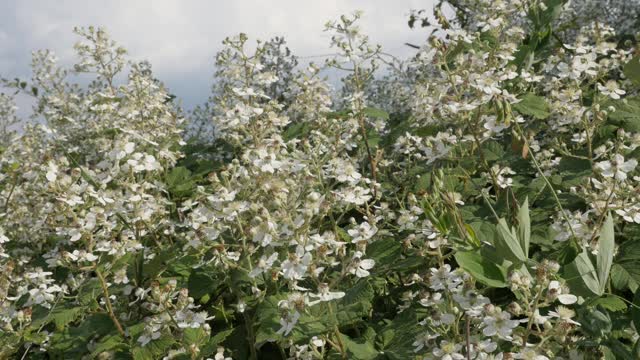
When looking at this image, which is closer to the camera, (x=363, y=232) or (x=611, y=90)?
(x=363, y=232)

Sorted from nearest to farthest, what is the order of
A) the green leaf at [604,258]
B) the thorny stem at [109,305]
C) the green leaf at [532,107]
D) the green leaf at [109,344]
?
1. the green leaf at [604,258]
2. the green leaf at [109,344]
3. the thorny stem at [109,305]
4. the green leaf at [532,107]

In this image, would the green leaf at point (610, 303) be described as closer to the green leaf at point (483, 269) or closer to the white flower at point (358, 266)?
the green leaf at point (483, 269)

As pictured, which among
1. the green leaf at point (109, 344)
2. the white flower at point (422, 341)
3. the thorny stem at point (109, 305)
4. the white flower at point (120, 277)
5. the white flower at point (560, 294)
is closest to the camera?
the white flower at point (560, 294)

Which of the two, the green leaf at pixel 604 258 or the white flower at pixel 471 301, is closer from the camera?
the green leaf at pixel 604 258

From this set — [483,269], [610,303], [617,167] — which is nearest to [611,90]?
[617,167]

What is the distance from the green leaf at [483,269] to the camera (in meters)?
1.57

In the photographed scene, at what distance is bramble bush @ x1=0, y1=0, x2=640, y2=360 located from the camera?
1.96m

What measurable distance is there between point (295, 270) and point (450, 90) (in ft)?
4.61

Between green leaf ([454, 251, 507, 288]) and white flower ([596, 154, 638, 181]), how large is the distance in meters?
1.01

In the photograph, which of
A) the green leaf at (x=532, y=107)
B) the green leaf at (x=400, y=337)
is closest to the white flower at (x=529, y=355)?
the green leaf at (x=400, y=337)

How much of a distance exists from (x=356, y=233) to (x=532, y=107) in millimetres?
1218

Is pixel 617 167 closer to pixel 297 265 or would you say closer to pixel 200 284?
pixel 297 265

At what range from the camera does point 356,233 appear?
276cm

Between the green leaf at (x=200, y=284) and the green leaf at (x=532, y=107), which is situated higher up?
the green leaf at (x=532, y=107)
